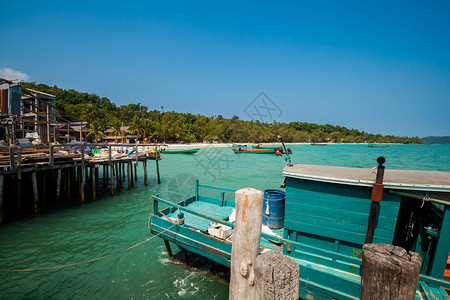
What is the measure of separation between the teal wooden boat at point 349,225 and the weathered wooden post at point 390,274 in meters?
3.14

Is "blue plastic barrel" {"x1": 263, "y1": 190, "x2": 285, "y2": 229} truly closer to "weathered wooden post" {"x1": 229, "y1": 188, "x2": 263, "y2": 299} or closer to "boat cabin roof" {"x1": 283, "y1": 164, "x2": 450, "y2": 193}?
"boat cabin roof" {"x1": 283, "y1": 164, "x2": 450, "y2": 193}

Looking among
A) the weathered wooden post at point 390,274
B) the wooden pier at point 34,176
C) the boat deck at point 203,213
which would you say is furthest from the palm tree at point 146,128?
the weathered wooden post at point 390,274

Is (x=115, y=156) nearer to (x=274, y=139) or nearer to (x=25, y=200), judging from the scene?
(x=25, y=200)

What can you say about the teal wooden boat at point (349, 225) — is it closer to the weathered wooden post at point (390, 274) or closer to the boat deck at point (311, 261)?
the boat deck at point (311, 261)

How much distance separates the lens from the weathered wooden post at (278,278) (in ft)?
7.67

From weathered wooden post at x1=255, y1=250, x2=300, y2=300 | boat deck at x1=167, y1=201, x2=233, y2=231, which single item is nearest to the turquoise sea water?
boat deck at x1=167, y1=201, x2=233, y2=231

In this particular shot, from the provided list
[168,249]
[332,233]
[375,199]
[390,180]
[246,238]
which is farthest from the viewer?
[168,249]

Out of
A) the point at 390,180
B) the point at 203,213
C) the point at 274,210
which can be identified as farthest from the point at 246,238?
the point at 203,213

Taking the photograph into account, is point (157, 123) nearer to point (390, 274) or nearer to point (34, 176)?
point (34, 176)

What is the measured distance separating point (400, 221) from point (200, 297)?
647 centimetres

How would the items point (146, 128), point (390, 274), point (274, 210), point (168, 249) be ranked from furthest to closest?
point (146, 128) → point (168, 249) → point (274, 210) → point (390, 274)

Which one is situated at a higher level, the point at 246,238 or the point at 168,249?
the point at 246,238

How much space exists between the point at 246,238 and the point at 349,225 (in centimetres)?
375

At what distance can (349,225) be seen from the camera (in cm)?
563
